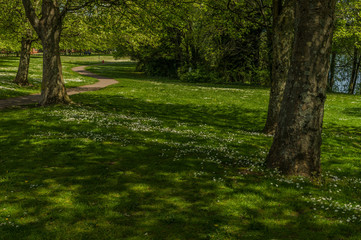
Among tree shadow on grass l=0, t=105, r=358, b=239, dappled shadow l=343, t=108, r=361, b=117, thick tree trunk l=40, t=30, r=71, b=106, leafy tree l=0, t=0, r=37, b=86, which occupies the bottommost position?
tree shadow on grass l=0, t=105, r=358, b=239

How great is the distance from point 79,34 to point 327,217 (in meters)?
32.0

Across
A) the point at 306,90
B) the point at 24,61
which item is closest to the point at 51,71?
the point at 24,61

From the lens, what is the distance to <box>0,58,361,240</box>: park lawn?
253 inches

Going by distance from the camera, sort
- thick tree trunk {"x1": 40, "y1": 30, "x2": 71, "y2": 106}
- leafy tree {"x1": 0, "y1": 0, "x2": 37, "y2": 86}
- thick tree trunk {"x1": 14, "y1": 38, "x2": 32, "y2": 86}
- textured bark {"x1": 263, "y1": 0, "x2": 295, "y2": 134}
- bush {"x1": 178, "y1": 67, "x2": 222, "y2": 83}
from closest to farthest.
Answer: textured bark {"x1": 263, "y1": 0, "x2": 295, "y2": 134} < thick tree trunk {"x1": 40, "y1": 30, "x2": 71, "y2": 106} < leafy tree {"x1": 0, "y1": 0, "x2": 37, "y2": 86} < thick tree trunk {"x1": 14, "y1": 38, "x2": 32, "y2": 86} < bush {"x1": 178, "y1": 67, "x2": 222, "y2": 83}

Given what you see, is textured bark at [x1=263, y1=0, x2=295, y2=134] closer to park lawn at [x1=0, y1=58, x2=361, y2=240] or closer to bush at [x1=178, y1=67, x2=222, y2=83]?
park lawn at [x1=0, y1=58, x2=361, y2=240]

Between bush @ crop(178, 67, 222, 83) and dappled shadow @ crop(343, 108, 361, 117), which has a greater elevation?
bush @ crop(178, 67, 222, 83)

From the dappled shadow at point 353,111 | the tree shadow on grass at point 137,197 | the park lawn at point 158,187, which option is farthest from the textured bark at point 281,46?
the dappled shadow at point 353,111

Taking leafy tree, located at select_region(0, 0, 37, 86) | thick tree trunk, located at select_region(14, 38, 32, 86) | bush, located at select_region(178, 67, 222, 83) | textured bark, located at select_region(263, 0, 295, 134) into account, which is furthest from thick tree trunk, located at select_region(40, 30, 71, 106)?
bush, located at select_region(178, 67, 222, 83)

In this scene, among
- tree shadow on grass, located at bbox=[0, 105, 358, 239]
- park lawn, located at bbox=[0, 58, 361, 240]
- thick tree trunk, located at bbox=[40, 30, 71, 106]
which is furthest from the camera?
thick tree trunk, located at bbox=[40, 30, 71, 106]

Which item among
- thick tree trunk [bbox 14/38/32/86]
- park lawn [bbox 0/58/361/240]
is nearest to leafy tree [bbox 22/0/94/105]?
park lawn [bbox 0/58/361/240]

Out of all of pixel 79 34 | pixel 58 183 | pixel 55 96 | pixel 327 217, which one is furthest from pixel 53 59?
pixel 327 217

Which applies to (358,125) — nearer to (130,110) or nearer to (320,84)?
(320,84)

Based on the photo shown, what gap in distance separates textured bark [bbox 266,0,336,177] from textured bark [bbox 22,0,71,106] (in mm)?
17537

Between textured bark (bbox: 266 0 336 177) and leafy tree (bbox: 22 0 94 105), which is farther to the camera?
leafy tree (bbox: 22 0 94 105)
